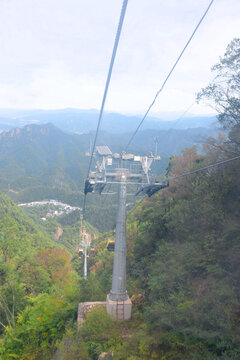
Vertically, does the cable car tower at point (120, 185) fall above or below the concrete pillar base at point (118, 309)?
above

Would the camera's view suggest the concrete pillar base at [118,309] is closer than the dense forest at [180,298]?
No

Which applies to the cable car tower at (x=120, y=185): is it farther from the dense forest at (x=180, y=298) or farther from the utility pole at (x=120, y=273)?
the dense forest at (x=180, y=298)

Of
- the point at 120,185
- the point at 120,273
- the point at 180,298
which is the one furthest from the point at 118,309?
the point at 120,185

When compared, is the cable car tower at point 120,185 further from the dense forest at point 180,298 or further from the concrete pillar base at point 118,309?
the dense forest at point 180,298

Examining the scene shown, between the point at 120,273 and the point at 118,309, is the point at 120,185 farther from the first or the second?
the point at 118,309

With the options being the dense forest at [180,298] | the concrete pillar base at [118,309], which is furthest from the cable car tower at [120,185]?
the dense forest at [180,298]

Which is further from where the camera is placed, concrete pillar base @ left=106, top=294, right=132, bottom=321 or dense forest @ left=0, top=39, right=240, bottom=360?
concrete pillar base @ left=106, top=294, right=132, bottom=321

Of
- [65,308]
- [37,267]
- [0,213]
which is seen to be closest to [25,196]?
[0,213]

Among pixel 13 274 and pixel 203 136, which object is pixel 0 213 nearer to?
pixel 13 274

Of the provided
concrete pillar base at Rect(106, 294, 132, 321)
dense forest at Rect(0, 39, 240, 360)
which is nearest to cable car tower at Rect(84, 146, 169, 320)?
concrete pillar base at Rect(106, 294, 132, 321)

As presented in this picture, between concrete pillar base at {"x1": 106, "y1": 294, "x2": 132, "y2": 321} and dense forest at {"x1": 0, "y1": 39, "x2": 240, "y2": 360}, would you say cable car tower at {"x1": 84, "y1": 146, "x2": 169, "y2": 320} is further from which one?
dense forest at {"x1": 0, "y1": 39, "x2": 240, "y2": 360}

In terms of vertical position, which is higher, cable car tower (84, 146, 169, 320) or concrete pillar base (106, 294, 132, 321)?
cable car tower (84, 146, 169, 320)

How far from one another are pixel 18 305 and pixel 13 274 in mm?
2868

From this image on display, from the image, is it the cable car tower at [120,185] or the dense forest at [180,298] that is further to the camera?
the cable car tower at [120,185]
